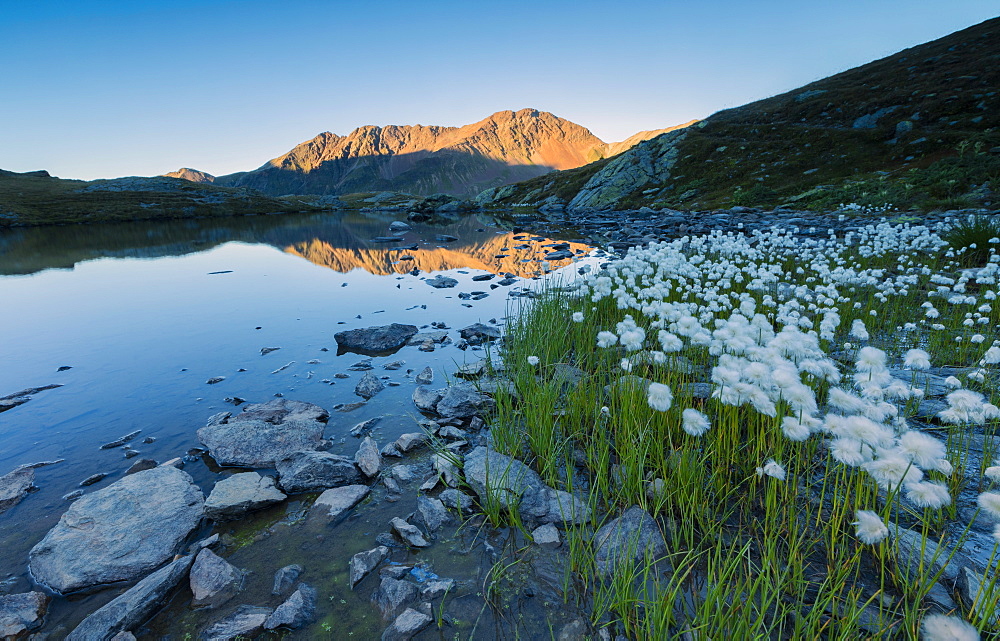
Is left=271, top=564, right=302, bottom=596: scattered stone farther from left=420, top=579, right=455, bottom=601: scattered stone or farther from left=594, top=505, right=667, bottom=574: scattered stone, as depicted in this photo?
left=594, top=505, right=667, bottom=574: scattered stone

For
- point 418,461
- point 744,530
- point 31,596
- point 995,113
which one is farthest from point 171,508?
point 995,113

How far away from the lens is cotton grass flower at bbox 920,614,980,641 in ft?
6.94

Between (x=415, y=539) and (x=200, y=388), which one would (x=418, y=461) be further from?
(x=200, y=388)

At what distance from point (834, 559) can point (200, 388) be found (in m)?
9.85

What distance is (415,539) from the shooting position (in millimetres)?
4043

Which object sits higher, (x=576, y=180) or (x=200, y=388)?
Answer: (x=576, y=180)

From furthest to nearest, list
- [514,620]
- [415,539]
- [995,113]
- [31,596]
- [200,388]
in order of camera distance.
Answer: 1. [995,113]
2. [200,388]
3. [415,539]
4. [31,596]
5. [514,620]

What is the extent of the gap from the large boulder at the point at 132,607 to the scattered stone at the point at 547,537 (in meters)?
3.25

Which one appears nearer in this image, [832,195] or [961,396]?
[961,396]

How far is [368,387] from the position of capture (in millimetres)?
7656

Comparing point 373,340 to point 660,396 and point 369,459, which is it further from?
point 660,396

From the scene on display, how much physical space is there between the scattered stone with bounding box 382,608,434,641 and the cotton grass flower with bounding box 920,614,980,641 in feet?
10.4

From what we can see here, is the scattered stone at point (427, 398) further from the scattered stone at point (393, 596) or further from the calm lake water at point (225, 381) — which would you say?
the scattered stone at point (393, 596)

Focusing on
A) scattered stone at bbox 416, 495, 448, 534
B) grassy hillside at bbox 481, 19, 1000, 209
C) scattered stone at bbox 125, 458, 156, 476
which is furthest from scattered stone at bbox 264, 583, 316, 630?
grassy hillside at bbox 481, 19, 1000, 209
